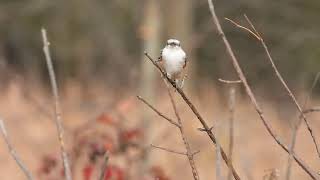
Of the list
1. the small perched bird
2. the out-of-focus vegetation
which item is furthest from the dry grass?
the small perched bird

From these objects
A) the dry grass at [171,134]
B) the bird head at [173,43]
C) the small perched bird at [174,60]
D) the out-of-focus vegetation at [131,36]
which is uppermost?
the out-of-focus vegetation at [131,36]

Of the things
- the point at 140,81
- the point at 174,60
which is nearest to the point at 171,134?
the point at 140,81

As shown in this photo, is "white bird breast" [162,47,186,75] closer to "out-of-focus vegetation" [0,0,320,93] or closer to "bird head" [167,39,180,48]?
"bird head" [167,39,180,48]

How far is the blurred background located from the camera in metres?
5.11

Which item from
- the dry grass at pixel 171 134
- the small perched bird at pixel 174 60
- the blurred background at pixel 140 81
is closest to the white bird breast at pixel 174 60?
the small perched bird at pixel 174 60

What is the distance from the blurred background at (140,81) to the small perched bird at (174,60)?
1273 millimetres

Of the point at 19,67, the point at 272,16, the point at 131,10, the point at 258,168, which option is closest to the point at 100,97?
the point at 131,10

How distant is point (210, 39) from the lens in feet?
53.7

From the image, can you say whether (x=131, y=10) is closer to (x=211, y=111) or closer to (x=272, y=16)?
(x=272, y=16)

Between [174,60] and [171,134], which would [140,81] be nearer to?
[171,134]

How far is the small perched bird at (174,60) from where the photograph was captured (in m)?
2.23

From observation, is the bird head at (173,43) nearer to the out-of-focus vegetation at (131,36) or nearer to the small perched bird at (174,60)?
the small perched bird at (174,60)

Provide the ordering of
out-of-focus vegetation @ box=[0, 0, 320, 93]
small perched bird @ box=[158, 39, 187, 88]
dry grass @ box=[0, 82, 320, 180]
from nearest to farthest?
1. small perched bird @ box=[158, 39, 187, 88]
2. dry grass @ box=[0, 82, 320, 180]
3. out-of-focus vegetation @ box=[0, 0, 320, 93]

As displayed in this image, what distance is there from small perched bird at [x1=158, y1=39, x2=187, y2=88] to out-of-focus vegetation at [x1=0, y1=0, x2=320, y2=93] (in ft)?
23.7
